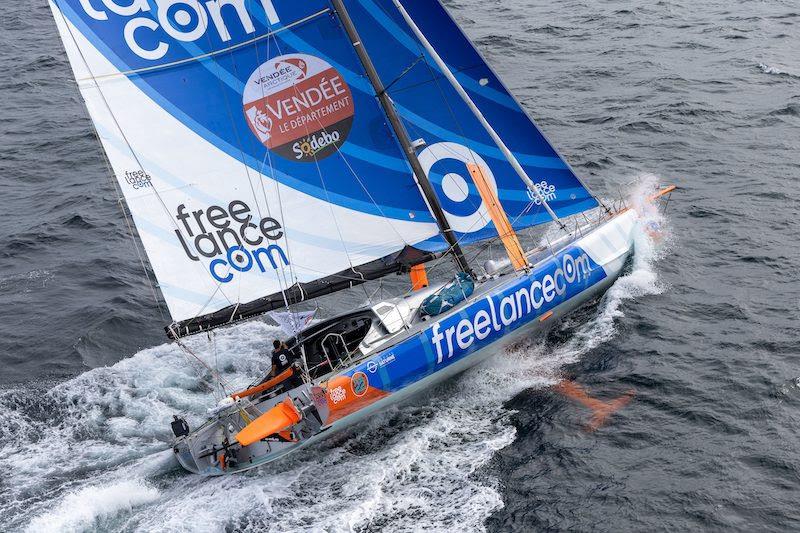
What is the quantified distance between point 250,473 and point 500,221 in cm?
658

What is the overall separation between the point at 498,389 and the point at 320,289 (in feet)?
12.2

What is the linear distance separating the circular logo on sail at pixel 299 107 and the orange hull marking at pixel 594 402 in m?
5.99

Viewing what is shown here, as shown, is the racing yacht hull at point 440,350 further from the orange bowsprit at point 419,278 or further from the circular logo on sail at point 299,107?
the circular logo on sail at point 299,107

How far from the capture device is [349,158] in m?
17.2

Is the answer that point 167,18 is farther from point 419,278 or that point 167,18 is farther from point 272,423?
point 272,423

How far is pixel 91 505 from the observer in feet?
47.6

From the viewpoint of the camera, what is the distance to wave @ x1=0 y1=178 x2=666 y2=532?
14.2 metres

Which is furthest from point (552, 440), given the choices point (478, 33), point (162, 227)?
point (478, 33)

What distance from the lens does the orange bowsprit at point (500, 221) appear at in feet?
58.5

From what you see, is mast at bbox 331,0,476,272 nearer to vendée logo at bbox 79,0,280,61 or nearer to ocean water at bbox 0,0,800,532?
vendée logo at bbox 79,0,280,61

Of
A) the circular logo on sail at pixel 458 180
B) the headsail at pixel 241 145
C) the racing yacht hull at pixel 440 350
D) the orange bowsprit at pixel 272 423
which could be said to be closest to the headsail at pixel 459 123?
the circular logo on sail at pixel 458 180

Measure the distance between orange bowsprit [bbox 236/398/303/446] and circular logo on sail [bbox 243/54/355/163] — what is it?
4.48 metres

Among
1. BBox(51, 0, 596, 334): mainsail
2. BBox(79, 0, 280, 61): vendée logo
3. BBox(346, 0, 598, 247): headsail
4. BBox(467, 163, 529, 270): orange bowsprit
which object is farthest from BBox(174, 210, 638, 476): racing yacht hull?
BBox(79, 0, 280, 61): vendée logo

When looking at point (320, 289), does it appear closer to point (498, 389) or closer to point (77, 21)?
point (498, 389)
